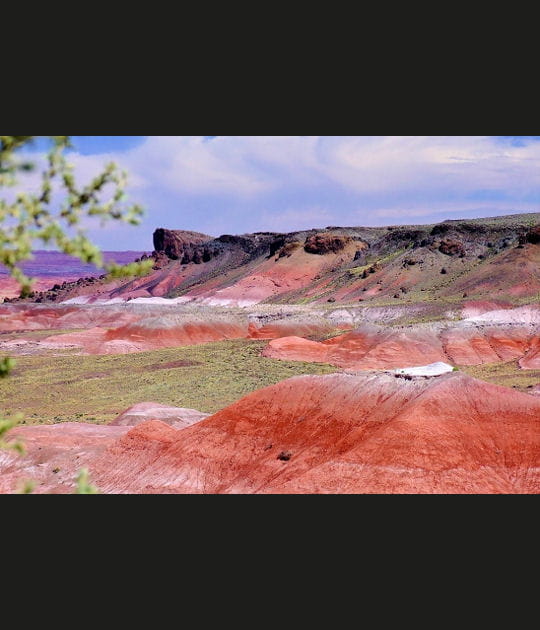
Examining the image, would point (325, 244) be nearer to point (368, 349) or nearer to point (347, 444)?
point (368, 349)

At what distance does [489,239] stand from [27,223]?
9684 centimetres

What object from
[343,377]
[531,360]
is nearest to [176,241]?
[531,360]

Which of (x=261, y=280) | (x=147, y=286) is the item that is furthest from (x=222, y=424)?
(x=147, y=286)

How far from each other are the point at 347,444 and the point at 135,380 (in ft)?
104

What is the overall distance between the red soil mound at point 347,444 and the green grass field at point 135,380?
13.5m

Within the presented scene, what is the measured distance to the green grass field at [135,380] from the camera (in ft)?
136

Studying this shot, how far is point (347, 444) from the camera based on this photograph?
66.3ft

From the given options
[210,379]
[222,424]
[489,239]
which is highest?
[489,239]

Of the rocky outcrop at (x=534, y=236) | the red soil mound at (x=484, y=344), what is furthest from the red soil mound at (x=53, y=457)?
the rocky outcrop at (x=534, y=236)

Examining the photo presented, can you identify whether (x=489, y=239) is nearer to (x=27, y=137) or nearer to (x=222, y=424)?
(x=222, y=424)

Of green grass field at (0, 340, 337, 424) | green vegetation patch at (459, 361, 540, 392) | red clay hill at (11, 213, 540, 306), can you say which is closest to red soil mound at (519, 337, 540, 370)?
green vegetation patch at (459, 361, 540, 392)

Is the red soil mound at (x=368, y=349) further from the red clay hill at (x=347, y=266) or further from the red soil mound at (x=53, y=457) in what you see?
the red soil mound at (x=53, y=457)

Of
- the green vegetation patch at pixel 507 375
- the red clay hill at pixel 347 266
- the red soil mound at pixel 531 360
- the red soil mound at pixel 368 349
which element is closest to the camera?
the green vegetation patch at pixel 507 375

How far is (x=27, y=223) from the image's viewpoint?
16.5 ft
